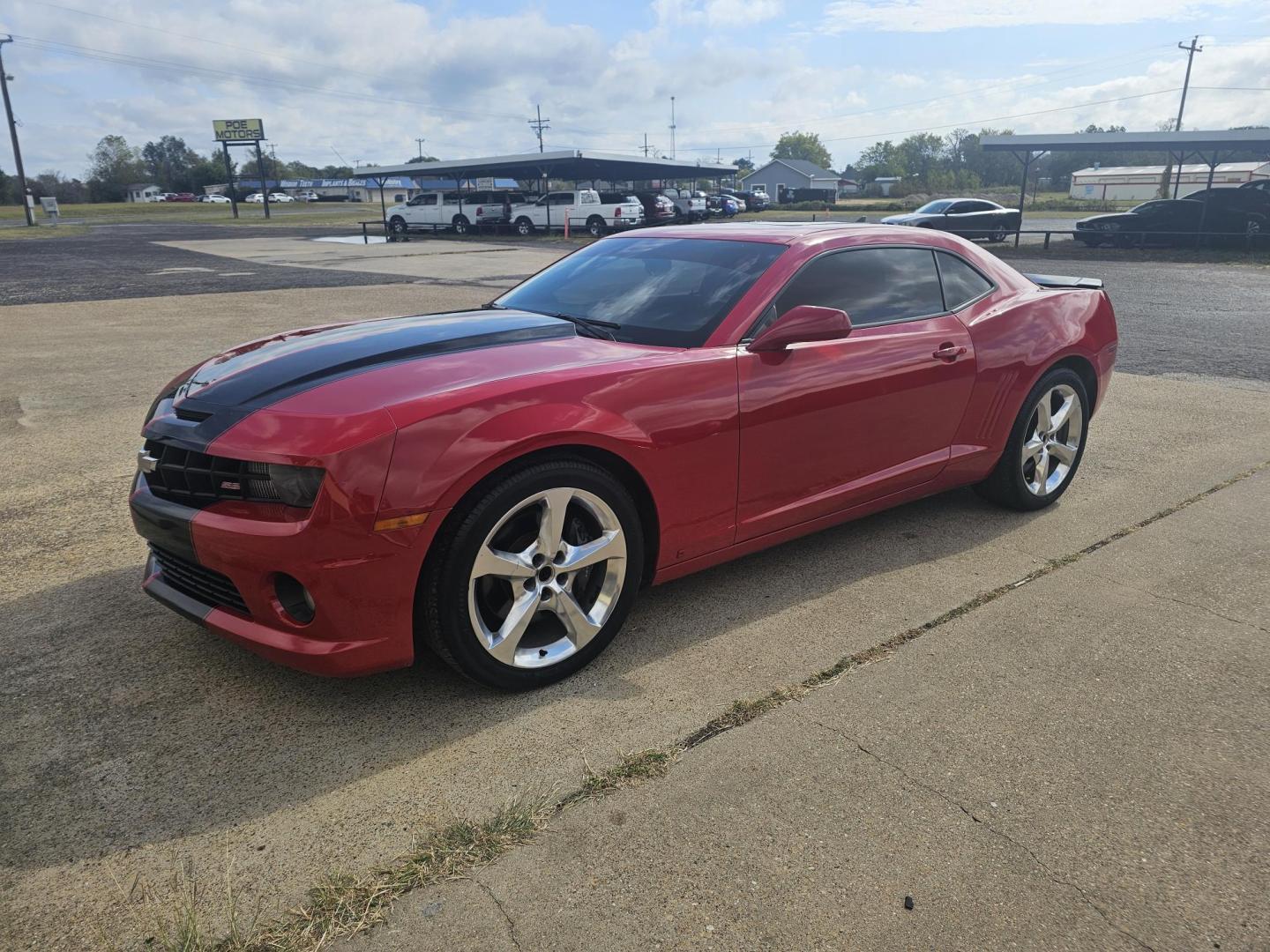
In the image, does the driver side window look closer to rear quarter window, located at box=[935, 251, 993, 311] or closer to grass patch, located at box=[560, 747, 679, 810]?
rear quarter window, located at box=[935, 251, 993, 311]

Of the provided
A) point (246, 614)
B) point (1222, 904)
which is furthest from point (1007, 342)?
point (246, 614)

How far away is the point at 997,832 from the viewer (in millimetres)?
2350

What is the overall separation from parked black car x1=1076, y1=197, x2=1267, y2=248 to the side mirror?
24638 millimetres

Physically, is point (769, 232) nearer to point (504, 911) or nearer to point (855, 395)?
point (855, 395)

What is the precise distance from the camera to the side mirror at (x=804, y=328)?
3338 millimetres

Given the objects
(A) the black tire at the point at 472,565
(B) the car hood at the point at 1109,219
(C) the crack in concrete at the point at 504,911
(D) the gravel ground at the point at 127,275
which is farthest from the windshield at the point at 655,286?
(B) the car hood at the point at 1109,219

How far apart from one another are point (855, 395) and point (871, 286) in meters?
0.63

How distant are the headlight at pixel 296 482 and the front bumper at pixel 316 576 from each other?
33 millimetres

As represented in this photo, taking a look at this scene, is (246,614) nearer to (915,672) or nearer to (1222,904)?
(915,672)

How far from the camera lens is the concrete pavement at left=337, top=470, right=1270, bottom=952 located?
204cm

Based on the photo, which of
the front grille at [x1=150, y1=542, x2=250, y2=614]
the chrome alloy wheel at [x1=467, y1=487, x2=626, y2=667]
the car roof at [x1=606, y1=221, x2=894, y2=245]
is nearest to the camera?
the front grille at [x1=150, y1=542, x2=250, y2=614]

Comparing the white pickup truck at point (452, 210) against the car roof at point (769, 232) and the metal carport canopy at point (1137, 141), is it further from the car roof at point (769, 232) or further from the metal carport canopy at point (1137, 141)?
the car roof at point (769, 232)

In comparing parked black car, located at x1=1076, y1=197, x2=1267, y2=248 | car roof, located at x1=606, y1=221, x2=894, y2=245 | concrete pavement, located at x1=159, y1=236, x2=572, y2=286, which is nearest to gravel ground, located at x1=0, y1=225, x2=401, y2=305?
concrete pavement, located at x1=159, y1=236, x2=572, y2=286

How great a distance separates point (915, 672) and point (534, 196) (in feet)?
123
